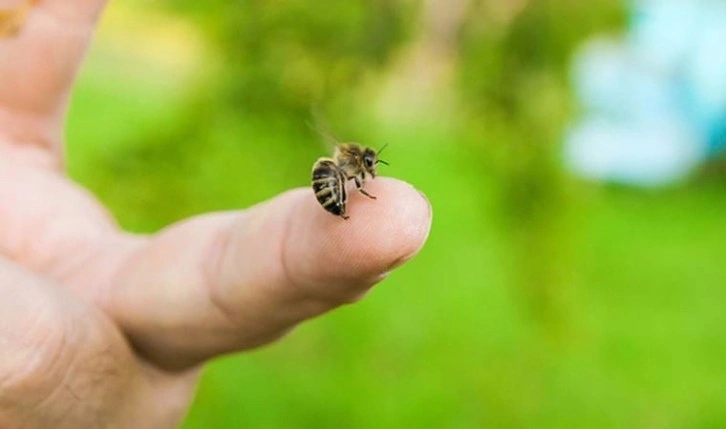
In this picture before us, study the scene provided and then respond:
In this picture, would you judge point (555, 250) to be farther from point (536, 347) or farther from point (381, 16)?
point (536, 347)

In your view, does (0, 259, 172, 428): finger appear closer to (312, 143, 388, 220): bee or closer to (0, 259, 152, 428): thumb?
(0, 259, 152, 428): thumb

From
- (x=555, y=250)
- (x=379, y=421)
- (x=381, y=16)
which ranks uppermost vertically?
(x=381, y=16)

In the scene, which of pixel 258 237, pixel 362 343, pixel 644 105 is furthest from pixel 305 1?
pixel 644 105

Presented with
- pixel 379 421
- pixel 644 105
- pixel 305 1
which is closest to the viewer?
pixel 305 1

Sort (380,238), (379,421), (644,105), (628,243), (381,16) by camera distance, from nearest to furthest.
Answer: (380,238) < (381,16) < (379,421) < (628,243) < (644,105)

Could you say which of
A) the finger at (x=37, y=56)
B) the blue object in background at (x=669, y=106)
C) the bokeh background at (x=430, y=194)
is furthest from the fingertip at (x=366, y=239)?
the blue object in background at (x=669, y=106)

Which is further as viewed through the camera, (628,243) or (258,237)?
(628,243)

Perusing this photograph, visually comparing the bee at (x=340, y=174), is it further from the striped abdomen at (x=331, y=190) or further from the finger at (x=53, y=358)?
the finger at (x=53, y=358)

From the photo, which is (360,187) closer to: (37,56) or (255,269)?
(255,269)
